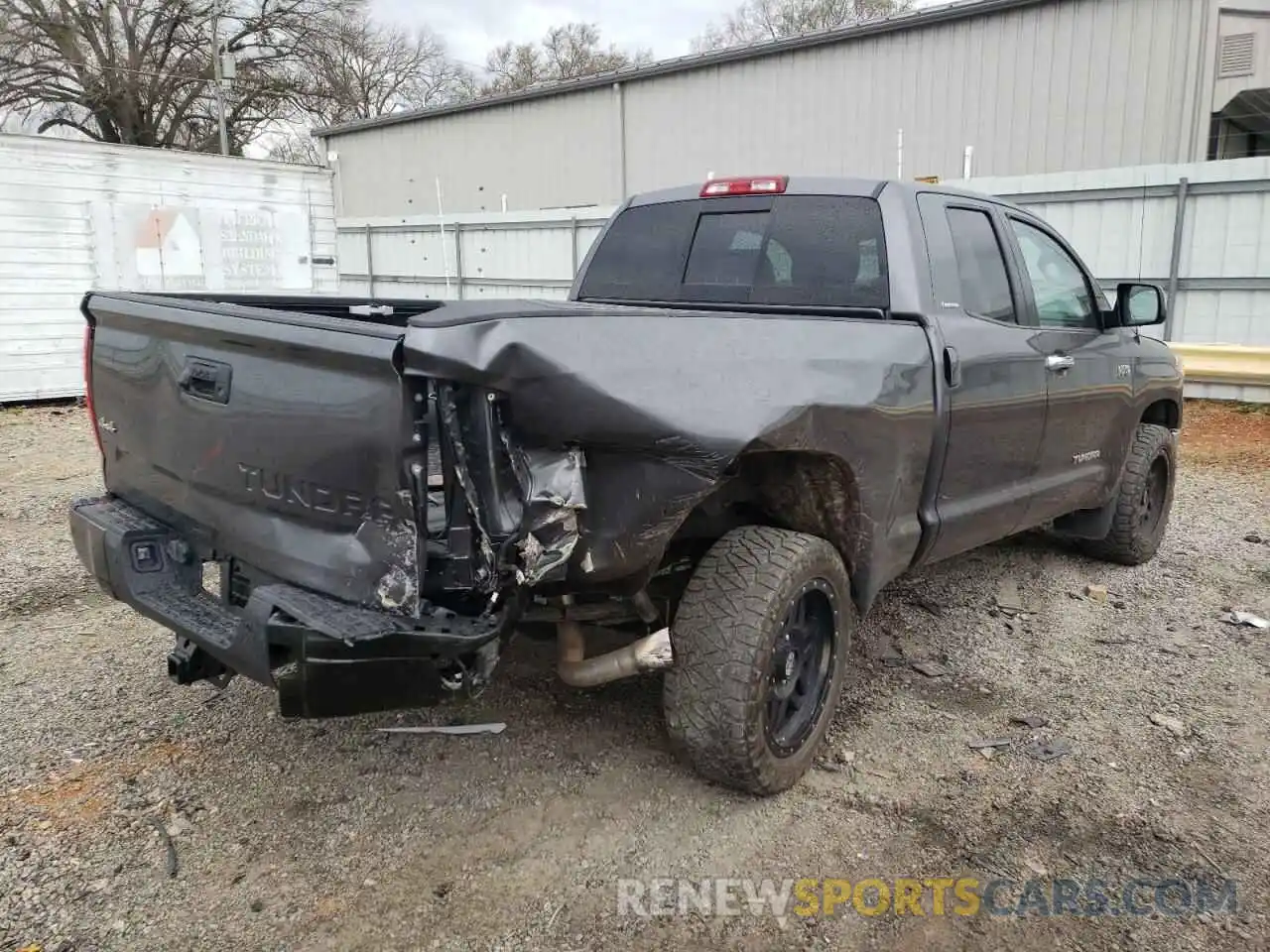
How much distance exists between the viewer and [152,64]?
96.1ft

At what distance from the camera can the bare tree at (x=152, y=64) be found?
2734 centimetres

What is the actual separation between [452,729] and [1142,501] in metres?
3.93

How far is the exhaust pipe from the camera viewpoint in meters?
2.88

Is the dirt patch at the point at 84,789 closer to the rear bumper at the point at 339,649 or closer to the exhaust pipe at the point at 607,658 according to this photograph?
the rear bumper at the point at 339,649

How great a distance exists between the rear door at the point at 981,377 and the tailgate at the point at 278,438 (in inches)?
81.9

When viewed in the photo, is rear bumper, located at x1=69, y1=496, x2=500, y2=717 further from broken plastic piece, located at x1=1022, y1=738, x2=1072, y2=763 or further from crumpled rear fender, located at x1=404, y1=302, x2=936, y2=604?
broken plastic piece, located at x1=1022, y1=738, x2=1072, y2=763

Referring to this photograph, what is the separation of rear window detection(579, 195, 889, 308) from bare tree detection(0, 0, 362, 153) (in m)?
29.6

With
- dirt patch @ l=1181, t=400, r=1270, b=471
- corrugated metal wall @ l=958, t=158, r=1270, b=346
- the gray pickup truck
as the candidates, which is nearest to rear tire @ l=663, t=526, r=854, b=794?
the gray pickup truck

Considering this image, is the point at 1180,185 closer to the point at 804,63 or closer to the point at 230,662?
the point at 804,63

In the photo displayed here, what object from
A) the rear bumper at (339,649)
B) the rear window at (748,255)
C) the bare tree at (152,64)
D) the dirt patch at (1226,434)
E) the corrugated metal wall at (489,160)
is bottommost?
the dirt patch at (1226,434)

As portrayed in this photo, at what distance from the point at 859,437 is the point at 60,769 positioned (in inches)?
108

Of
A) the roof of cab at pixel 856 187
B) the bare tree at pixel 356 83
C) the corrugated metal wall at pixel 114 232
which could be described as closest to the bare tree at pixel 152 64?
the bare tree at pixel 356 83

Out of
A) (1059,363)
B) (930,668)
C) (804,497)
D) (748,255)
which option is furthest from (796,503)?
(1059,363)

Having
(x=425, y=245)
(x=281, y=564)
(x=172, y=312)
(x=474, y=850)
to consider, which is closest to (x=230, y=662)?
(x=281, y=564)
